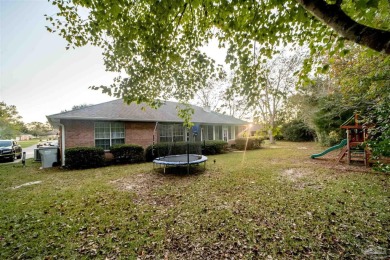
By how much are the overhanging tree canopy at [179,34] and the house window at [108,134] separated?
30.0 feet

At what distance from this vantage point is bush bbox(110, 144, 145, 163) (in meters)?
11.9

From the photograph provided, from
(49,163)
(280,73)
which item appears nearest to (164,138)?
(49,163)

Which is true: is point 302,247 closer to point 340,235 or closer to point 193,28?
point 340,235

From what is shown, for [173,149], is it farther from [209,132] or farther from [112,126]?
[209,132]

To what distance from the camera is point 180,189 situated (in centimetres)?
657

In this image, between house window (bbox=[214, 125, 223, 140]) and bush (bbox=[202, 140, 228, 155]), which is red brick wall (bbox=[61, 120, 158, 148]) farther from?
house window (bbox=[214, 125, 223, 140])

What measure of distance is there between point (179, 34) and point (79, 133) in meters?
10.7

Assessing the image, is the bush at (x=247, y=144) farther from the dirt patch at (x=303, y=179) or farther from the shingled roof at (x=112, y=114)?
the dirt patch at (x=303, y=179)

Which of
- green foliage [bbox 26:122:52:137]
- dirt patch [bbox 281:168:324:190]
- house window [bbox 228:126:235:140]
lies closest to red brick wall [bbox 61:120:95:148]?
dirt patch [bbox 281:168:324:190]

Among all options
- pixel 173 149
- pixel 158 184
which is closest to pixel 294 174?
pixel 158 184

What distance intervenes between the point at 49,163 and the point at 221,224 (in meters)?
12.8

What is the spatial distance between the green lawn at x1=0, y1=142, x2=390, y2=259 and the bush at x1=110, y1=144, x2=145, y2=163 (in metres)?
4.59

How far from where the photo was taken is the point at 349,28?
195 cm

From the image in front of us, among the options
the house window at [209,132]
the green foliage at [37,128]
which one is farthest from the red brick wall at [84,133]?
the green foliage at [37,128]
